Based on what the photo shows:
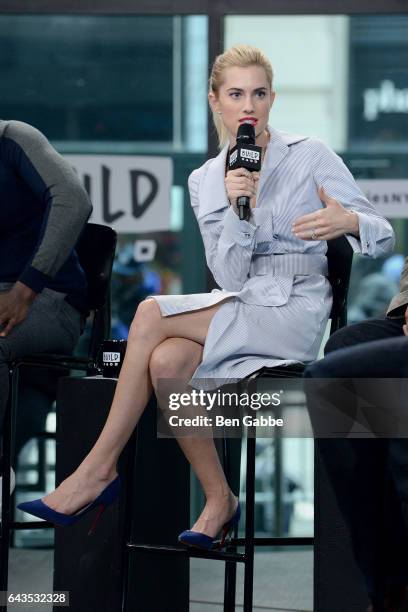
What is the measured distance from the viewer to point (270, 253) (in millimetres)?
3162

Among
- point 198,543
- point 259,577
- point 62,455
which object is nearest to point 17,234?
point 62,455

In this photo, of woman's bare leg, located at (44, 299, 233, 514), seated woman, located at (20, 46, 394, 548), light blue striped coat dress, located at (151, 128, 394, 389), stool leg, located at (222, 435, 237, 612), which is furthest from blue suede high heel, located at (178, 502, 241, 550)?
light blue striped coat dress, located at (151, 128, 394, 389)

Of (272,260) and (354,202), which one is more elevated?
(354,202)

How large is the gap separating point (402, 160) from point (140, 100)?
1.11 meters

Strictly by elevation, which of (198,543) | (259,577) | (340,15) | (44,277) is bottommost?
(259,577)

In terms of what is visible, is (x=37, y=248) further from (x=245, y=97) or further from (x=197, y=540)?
(x=197, y=540)

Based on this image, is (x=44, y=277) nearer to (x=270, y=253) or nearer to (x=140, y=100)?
(x=270, y=253)

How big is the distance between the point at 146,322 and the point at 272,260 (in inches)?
16.9

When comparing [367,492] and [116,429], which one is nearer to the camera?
[367,492]

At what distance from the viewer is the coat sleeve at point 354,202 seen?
117 inches

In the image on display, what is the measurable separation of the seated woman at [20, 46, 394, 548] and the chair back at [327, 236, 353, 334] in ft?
0.17

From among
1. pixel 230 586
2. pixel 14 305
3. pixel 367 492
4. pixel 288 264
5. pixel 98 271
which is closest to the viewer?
pixel 367 492

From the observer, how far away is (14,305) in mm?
3377

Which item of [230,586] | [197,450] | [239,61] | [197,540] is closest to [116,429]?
[197,450]
